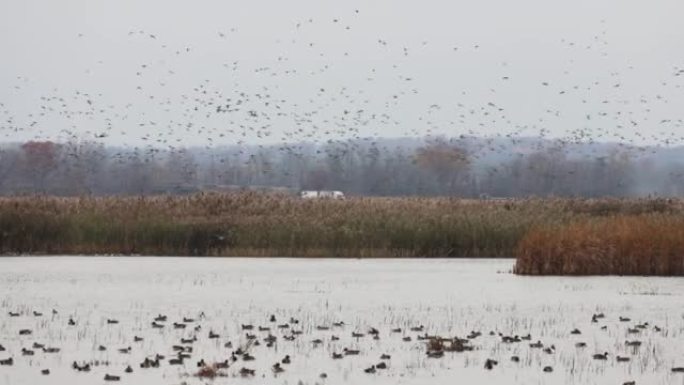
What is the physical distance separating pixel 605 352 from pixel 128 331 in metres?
7.18

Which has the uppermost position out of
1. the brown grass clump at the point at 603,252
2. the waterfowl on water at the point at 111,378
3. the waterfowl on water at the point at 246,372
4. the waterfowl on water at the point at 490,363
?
the brown grass clump at the point at 603,252

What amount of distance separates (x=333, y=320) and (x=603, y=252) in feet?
41.7

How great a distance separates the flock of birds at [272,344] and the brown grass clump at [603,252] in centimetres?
973

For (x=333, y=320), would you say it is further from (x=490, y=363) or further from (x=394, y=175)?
(x=394, y=175)

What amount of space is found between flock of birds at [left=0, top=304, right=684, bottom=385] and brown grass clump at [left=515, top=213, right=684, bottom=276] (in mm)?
9728

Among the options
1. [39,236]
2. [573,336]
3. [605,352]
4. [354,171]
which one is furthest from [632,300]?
[354,171]

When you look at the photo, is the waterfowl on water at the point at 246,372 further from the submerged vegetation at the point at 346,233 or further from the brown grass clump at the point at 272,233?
the brown grass clump at the point at 272,233

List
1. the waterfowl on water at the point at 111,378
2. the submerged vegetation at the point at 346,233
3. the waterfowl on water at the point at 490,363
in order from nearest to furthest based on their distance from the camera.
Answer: the waterfowl on water at the point at 111,378
the waterfowl on water at the point at 490,363
the submerged vegetation at the point at 346,233

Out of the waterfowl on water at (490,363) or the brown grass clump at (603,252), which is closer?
the waterfowl on water at (490,363)

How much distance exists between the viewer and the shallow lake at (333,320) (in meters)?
14.9

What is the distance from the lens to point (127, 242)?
38.5 metres

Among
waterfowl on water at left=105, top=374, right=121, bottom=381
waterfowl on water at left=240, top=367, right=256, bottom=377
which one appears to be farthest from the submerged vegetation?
waterfowl on water at left=105, top=374, right=121, bottom=381

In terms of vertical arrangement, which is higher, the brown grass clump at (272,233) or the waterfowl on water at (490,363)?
the brown grass clump at (272,233)

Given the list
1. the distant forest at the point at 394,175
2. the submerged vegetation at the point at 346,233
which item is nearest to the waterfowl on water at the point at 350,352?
the submerged vegetation at the point at 346,233
